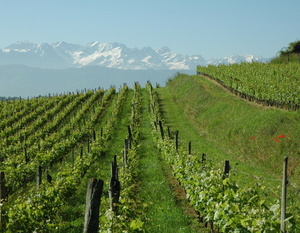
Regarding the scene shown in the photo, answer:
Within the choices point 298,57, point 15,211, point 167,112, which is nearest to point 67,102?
point 167,112

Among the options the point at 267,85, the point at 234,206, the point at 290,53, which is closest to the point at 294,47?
the point at 290,53

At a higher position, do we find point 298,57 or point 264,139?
point 298,57

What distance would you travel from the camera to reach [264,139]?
2356cm

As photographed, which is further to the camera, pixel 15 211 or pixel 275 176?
pixel 275 176

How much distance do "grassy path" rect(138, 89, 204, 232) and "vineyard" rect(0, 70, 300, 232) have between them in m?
0.05

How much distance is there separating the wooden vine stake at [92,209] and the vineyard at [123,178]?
2 centimetres

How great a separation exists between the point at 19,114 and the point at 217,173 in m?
37.7

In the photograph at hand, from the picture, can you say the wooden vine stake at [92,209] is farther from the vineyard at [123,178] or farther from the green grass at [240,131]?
the green grass at [240,131]

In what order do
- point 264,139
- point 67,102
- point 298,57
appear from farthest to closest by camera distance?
point 298,57
point 67,102
point 264,139

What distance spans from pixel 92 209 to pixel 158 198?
939 cm

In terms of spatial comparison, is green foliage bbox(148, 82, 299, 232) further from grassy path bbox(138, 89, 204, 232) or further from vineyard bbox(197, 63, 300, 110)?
vineyard bbox(197, 63, 300, 110)

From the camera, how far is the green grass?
817 inches

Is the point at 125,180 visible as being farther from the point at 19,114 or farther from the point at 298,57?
the point at 298,57

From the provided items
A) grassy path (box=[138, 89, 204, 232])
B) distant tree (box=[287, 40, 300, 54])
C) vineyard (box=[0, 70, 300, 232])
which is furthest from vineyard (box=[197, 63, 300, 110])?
distant tree (box=[287, 40, 300, 54])
